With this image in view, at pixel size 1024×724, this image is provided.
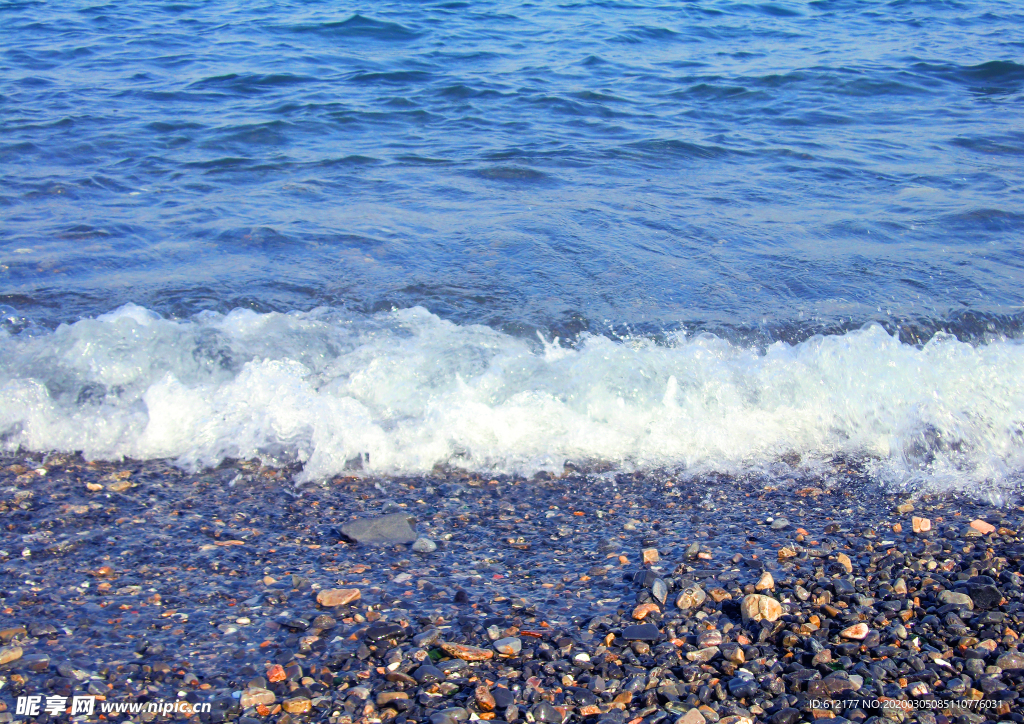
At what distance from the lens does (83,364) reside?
4867mm

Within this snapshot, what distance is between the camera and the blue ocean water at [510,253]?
453 centimetres

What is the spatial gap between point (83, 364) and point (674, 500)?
348 cm

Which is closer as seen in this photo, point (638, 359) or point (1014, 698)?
point (1014, 698)

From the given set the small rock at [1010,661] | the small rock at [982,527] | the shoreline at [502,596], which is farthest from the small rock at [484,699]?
the small rock at [982,527]

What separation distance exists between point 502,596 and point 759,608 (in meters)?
0.94

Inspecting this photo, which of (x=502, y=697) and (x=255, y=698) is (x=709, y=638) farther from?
(x=255, y=698)

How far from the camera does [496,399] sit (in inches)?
188

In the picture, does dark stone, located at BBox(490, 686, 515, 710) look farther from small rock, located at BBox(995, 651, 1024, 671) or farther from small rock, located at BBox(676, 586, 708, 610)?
small rock, located at BBox(995, 651, 1024, 671)

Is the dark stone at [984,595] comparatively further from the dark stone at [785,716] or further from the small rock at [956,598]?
the dark stone at [785,716]

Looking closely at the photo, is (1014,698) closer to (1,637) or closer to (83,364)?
(1,637)

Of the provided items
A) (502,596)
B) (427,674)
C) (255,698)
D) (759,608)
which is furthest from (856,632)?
(255,698)

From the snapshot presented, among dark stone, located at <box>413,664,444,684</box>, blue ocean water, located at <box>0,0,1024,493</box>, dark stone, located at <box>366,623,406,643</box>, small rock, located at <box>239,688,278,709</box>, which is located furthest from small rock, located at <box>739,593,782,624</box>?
small rock, located at <box>239,688,278,709</box>

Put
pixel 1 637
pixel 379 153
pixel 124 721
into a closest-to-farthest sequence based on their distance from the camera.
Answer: pixel 124 721 < pixel 1 637 < pixel 379 153

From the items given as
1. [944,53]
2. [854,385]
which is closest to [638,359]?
[854,385]
